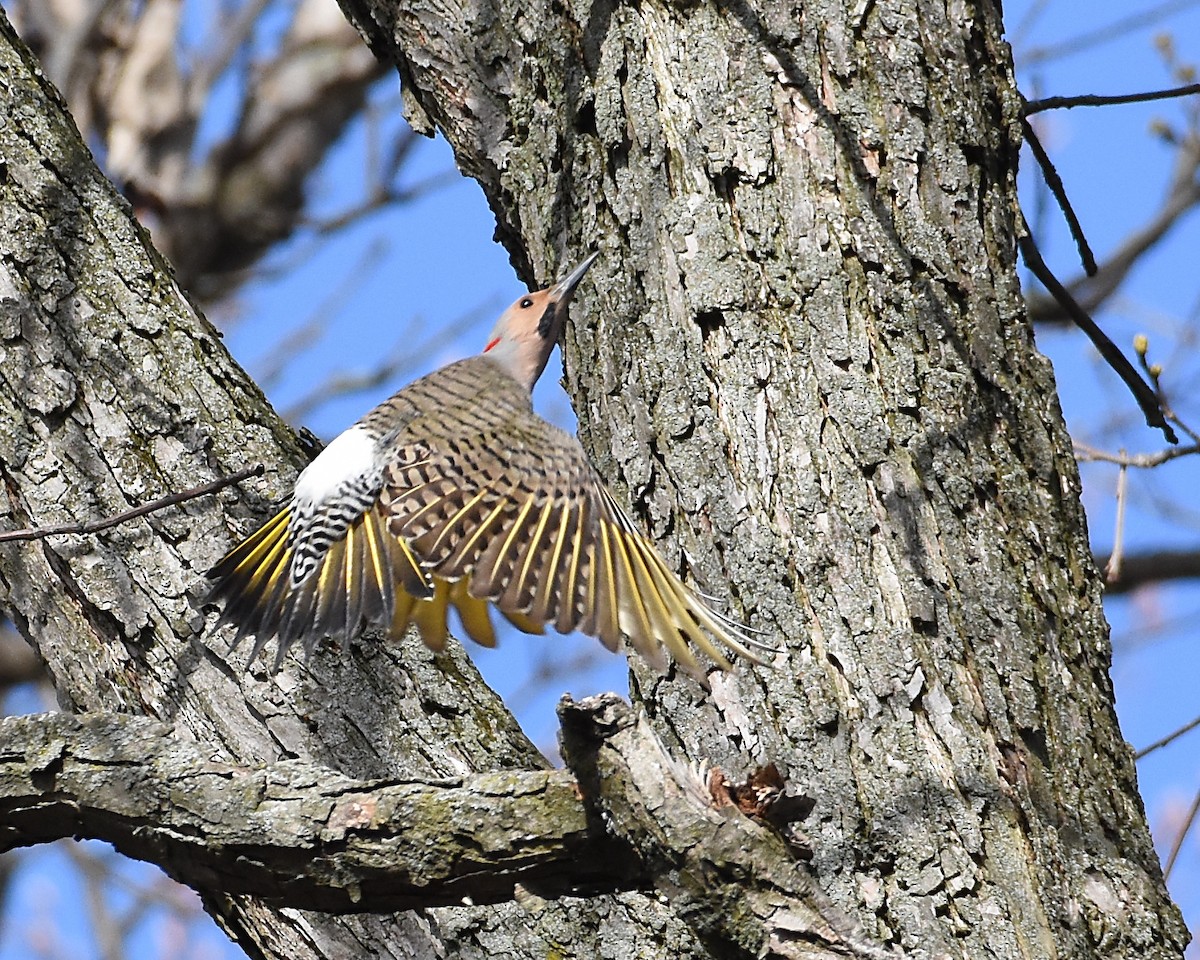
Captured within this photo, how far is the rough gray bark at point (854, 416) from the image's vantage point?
8.41 ft

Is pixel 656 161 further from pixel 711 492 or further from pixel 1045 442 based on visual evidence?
pixel 1045 442

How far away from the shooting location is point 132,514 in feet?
8.56

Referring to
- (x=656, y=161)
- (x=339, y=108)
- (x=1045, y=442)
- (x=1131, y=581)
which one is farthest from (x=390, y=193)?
(x=1045, y=442)

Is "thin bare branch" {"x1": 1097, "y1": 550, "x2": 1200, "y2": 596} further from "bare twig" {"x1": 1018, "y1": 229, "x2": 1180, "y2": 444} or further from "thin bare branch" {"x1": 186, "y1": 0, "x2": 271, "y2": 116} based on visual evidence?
"thin bare branch" {"x1": 186, "y1": 0, "x2": 271, "y2": 116}

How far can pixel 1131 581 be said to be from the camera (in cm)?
509

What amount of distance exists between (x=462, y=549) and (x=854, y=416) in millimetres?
854

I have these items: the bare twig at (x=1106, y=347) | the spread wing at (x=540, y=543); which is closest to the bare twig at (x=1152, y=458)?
the bare twig at (x=1106, y=347)

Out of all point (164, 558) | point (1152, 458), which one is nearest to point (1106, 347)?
point (1152, 458)

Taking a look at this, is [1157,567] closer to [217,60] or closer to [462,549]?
[462,549]

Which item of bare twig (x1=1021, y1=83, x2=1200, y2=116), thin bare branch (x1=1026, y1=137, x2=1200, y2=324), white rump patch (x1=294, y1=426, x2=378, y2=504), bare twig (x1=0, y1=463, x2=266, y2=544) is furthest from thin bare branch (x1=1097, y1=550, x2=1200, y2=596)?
bare twig (x1=0, y1=463, x2=266, y2=544)

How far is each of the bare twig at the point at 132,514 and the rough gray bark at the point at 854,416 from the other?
0.72 metres

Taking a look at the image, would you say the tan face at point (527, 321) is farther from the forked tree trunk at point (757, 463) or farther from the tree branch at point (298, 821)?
the tree branch at point (298, 821)

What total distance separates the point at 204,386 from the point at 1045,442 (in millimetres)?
1632

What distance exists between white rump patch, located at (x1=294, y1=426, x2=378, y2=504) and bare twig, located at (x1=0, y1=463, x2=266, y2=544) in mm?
219
